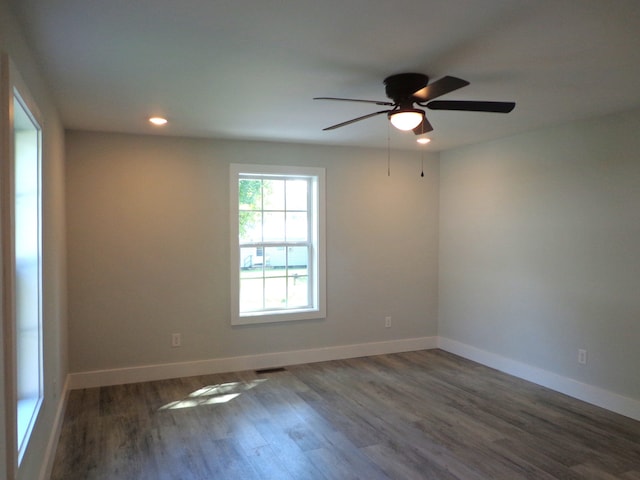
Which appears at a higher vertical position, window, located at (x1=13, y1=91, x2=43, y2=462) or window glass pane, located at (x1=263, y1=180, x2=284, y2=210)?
window glass pane, located at (x1=263, y1=180, x2=284, y2=210)

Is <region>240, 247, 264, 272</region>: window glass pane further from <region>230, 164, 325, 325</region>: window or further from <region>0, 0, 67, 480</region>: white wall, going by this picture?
<region>0, 0, 67, 480</region>: white wall

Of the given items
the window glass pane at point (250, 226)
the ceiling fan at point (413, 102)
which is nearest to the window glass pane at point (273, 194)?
the window glass pane at point (250, 226)

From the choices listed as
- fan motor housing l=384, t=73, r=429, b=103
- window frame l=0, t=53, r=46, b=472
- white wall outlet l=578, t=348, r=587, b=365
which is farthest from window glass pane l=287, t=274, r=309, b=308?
window frame l=0, t=53, r=46, b=472

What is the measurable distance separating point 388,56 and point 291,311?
319 centimetres

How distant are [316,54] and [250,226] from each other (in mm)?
2756

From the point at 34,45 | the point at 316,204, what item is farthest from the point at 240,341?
the point at 34,45

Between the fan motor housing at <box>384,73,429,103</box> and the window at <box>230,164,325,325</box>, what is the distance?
7.50 ft

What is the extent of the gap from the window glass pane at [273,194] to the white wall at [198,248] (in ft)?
0.82

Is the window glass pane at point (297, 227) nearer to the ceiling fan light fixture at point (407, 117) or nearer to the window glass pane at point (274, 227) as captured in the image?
the window glass pane at point (274, 227)

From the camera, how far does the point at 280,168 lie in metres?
4.88

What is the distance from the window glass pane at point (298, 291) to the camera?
512 cm

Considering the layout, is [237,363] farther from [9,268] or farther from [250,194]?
[9,268]

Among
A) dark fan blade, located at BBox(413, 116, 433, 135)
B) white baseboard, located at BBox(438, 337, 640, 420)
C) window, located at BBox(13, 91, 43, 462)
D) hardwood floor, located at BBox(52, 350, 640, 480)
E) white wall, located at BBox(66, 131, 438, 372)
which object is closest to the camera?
window, located at BBox(13, 91, 43, 462)

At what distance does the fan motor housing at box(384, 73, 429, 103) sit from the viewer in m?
2.68
